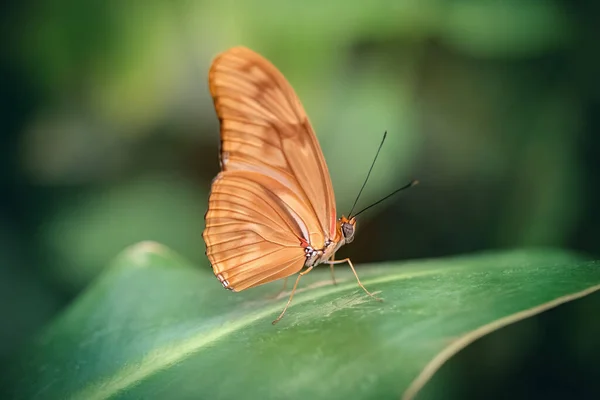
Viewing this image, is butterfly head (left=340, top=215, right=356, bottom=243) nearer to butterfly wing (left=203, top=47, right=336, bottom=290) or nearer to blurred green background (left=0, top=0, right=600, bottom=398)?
butterfly wing (left=203, top=47, right=336, bottom=290)

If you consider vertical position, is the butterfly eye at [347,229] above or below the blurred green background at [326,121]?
below

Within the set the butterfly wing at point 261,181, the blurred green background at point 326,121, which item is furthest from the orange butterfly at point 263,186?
the blurred green background at point 326,121

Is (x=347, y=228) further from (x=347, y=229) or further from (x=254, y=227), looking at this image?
(x=254, y=227)

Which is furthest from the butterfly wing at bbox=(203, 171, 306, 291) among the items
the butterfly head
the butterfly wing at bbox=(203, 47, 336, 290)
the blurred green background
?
the blurred green background

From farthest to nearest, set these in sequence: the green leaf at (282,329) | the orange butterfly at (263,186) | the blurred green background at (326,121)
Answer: the blurred green background at (326,121)
the orange butterfly at (263,186)
the green leaf at (282,329)

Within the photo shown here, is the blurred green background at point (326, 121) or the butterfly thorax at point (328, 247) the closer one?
the butterfly thorax at point (328, 247)

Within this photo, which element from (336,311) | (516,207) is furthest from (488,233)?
(336,311)

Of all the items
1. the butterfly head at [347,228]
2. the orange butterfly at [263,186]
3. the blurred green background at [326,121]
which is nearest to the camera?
the orange butterfly at [263,186]

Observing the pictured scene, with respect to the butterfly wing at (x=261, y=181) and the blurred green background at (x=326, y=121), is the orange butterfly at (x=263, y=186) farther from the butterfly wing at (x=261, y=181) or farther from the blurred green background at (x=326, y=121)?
the blurred green background at (x=326, y=121)

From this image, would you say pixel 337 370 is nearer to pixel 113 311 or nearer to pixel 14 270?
pixel 113 311
